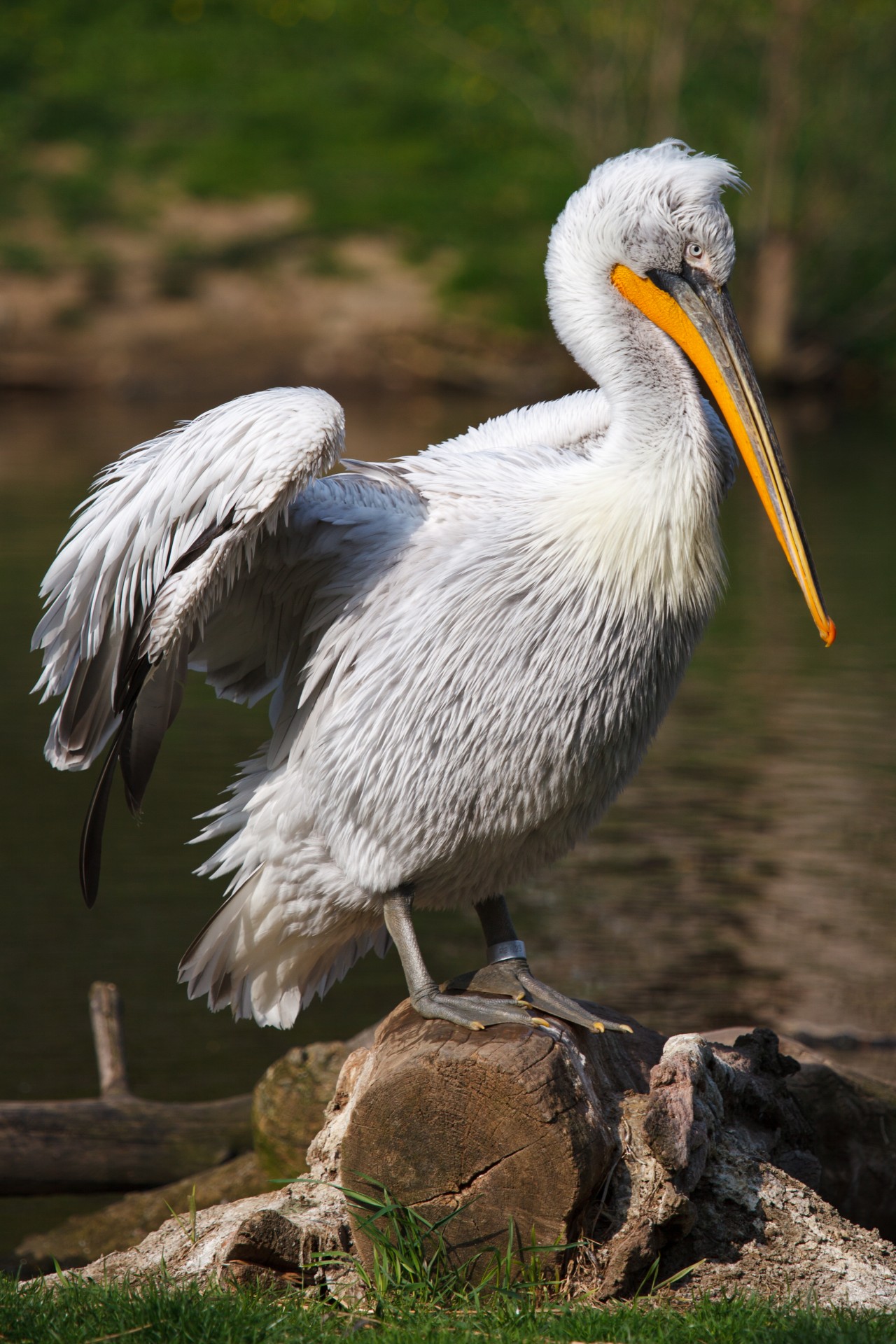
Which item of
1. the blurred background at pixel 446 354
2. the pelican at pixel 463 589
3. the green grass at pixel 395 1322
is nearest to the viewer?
the green grass at pixel 395 1322

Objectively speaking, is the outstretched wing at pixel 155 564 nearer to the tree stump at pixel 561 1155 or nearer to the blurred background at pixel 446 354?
the tree stump at pixel 561 1155

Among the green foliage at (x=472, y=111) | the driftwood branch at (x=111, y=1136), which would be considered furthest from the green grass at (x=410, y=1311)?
the green foliage at (x=472, y=111)

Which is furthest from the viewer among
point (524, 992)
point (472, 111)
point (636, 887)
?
point (472, 111)

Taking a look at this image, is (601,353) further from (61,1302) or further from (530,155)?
(530,155)

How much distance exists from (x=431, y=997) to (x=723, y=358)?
1.55 meters

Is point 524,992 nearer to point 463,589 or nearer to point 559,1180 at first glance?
point 559,1180

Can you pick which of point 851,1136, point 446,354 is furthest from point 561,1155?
point 446,354

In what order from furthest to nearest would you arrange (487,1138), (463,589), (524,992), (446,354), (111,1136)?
1. (446,354)
2. (111,1136)
3. (524,992)
4. (463,589)
5. (487,1138)

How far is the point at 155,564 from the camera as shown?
354cm

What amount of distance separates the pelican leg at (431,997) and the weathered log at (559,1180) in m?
0.03

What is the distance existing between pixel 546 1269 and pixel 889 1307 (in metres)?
0.70

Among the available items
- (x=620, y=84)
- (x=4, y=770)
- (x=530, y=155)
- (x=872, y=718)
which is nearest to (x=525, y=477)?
(x=4, y=770)

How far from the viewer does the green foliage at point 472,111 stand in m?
20.8

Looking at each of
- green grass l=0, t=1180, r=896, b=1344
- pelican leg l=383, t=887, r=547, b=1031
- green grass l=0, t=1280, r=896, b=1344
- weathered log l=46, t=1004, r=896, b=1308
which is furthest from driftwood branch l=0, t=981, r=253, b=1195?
pelican leg l=383, t=887, r=547, b=1031
